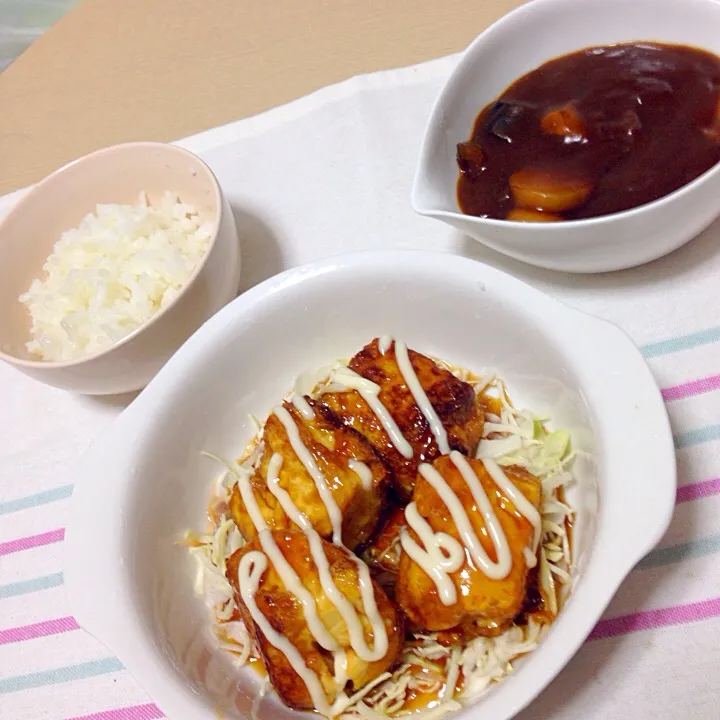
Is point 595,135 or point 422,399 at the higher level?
point 595,135

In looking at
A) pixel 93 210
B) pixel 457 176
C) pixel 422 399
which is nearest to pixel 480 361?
pixel 422 399

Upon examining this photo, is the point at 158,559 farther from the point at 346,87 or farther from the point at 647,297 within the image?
the point at 346,87

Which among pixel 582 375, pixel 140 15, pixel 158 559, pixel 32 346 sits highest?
pixel 140 15

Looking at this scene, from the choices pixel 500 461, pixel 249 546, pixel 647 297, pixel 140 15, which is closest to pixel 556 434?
pixel 500 461

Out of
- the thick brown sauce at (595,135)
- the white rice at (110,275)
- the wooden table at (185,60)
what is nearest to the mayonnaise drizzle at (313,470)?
the white rice at (110,275)

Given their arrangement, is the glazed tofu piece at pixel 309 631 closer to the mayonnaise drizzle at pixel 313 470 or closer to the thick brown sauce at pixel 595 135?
the mayonnaise drizzle at pixel 313 470

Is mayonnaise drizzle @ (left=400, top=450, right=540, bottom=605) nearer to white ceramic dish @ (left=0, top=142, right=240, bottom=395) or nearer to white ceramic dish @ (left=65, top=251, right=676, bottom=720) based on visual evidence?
white ceramic dish @ (left=65, top=251, right=676, bottom=720)

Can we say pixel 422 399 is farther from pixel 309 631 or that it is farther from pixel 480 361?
pixel 309 631
